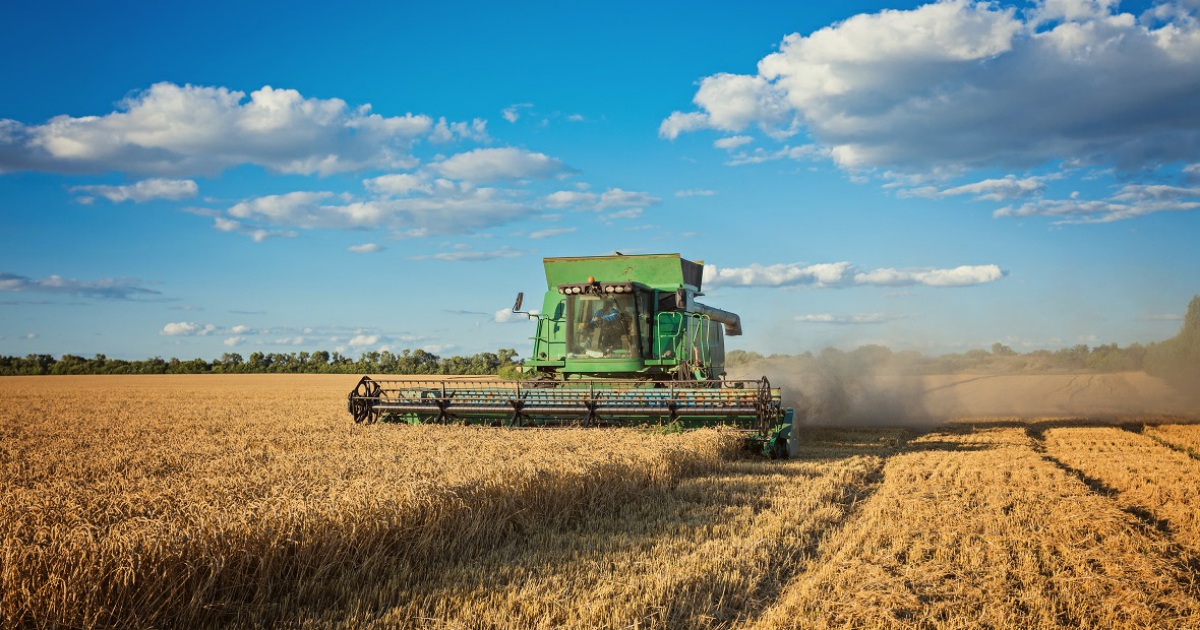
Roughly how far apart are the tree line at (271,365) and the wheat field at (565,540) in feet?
111

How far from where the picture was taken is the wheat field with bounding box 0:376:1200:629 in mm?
4098

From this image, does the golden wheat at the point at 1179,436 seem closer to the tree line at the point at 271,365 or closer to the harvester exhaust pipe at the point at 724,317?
the harvester exhaust pipe at the point at 724,317

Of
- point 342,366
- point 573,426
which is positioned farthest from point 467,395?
point 342,366

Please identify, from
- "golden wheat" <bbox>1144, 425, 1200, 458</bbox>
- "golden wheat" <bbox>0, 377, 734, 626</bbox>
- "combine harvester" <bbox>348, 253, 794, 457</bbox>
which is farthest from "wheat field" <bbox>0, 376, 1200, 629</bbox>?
"golden wheat" <bbox>1144, 425, 1200, 458</bbox>

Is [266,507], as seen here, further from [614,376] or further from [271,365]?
[271,365]

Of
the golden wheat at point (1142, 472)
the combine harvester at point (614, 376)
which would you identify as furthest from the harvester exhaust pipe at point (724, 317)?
the golden wheat at point (1142, 472)

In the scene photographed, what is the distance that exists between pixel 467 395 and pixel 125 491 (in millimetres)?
6908

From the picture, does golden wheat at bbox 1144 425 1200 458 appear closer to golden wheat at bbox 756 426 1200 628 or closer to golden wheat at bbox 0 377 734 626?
golden wheat at bbox 756 426 1200 628

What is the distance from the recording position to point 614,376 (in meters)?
12.9

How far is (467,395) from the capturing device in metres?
12.2

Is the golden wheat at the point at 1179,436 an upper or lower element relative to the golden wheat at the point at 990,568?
lower

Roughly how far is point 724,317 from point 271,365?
145ft

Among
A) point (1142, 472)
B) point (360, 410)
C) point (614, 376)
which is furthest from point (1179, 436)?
point (360, 410)

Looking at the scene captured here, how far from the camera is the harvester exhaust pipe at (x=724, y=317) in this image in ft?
45.8
